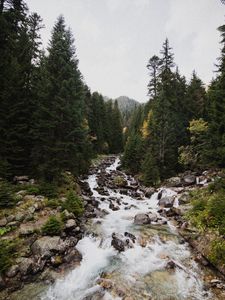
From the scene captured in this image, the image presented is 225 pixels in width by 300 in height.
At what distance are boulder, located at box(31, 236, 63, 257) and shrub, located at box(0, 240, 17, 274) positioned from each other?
797 millimetres

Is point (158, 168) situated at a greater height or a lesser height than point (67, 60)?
lesser

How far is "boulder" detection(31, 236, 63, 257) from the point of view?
28.5 feet

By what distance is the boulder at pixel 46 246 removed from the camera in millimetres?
8695

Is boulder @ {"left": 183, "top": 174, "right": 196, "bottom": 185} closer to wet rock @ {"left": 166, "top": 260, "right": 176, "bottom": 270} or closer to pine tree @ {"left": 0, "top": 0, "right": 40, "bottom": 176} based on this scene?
wet rock @ {"left": 166, "top": 260, "right": 176, "bottom": 270}

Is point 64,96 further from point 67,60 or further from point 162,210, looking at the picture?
point 162,210

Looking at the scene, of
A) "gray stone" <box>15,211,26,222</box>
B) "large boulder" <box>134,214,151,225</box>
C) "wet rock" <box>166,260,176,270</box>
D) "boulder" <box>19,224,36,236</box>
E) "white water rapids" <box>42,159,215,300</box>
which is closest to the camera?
"white water rapids" <box>42,159,215,300</box>

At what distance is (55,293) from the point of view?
7.21m

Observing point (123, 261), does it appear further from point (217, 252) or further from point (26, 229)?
point (26, 229)

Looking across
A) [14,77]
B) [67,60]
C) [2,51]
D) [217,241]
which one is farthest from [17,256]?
[2,51]

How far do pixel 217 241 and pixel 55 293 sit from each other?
766 centimetres

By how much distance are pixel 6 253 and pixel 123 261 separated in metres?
5.08

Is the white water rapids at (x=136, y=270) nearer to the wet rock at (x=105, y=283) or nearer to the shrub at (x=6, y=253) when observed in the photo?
the wet rock at (x=105, y=283)

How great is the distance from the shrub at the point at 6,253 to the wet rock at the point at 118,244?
4.74 meters

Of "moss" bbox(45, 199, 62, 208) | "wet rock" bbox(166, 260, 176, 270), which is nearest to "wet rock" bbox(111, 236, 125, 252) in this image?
"wet rock" bbox(166, 260, 176, 270)
